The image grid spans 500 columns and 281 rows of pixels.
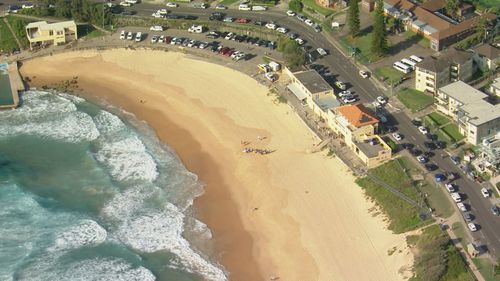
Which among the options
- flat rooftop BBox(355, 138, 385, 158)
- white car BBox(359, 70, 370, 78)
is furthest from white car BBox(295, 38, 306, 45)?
flat rooftop BBox(355, 138, 385, 158)

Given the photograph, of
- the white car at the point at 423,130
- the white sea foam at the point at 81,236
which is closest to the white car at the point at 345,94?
the white car at the point at 423,130

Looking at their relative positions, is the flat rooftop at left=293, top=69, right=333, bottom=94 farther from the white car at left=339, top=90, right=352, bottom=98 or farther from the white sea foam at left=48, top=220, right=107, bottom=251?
the white sea foam at left=48, top=220, right=107, bottom=251

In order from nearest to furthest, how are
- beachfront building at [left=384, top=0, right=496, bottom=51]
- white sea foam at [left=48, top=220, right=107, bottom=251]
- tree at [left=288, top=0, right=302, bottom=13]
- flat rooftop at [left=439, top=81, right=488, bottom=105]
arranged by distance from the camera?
white sea foam at [left=48, top=220, right=107, bottom=251]
flat rooftop at [left=439, top=81, right=488, bottom=105]
beachfront building at [left=384, top=0, right=496, bottom=51]
tree at [left=288, top=0, right=302, bottom=13]

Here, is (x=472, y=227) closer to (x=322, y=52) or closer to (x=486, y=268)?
(x=486, y=268)

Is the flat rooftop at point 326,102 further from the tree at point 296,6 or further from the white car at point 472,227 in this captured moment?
the tree at point 296,6

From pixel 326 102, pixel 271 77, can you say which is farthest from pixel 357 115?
pixel 271 77
